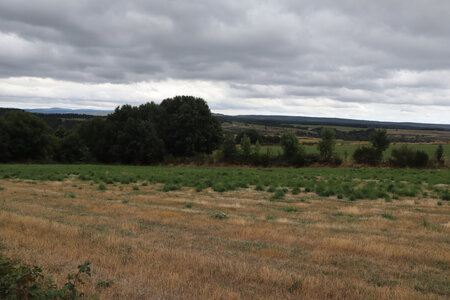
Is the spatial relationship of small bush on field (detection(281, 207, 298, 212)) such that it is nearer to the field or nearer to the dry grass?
the field

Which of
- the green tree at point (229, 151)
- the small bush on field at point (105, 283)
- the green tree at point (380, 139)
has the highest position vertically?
the green tree at point (380, 139)

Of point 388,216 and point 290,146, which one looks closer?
point 388,216

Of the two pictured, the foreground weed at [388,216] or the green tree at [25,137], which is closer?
the foreground weed at [388,216]

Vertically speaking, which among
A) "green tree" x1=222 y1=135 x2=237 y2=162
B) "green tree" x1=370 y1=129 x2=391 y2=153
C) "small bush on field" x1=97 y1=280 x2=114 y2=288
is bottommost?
"green tree" x1=222 y1=135 x2=237 y2=162

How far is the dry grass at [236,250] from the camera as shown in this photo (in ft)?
18.4

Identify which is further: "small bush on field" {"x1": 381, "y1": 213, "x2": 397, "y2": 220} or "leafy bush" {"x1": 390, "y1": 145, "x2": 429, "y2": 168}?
"leafy bush" {"x1": 390, "y1": 145, "x2": 429, "y2": 168}

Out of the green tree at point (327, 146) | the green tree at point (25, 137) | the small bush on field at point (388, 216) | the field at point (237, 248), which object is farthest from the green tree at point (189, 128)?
the small bush on field at point (388, 216)

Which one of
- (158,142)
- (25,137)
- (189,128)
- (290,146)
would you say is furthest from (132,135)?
(290,146)

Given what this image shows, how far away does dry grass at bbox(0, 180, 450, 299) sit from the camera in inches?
220

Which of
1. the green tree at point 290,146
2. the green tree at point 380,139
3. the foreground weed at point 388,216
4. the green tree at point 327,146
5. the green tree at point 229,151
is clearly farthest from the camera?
the green tree at point 380,139

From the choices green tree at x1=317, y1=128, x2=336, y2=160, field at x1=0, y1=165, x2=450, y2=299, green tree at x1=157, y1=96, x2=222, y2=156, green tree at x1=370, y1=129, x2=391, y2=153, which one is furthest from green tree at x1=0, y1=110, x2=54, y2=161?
green tree at x1=370, y1=129, x2=391, y2=153

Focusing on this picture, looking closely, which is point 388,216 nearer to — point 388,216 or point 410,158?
point 388,216

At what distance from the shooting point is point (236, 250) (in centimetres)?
788

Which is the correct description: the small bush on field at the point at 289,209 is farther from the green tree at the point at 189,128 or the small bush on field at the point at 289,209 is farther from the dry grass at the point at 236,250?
the green tree at the point at 189,128
